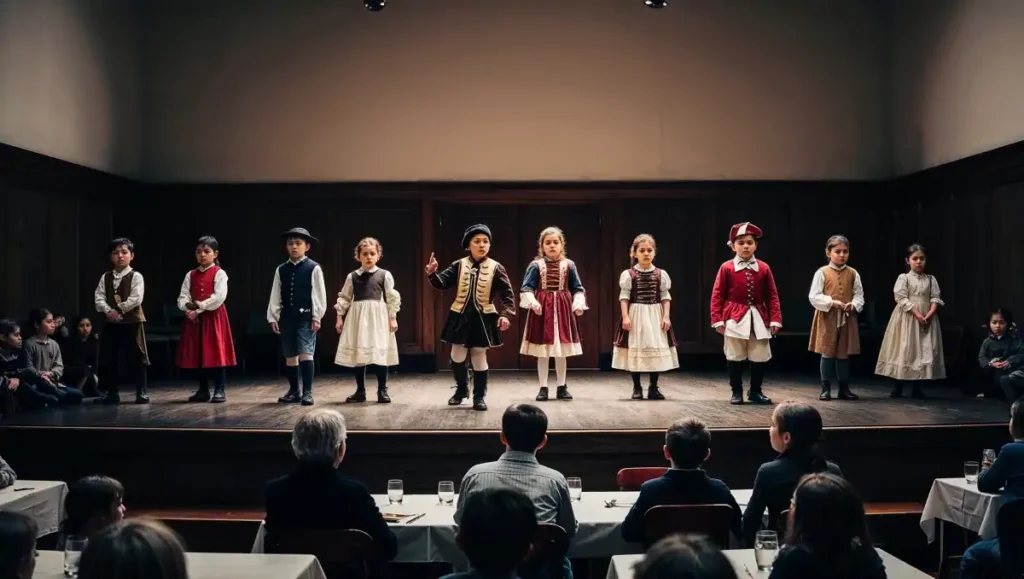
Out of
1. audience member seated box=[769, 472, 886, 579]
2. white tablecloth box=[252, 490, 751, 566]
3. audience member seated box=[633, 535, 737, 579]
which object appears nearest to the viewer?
audience member seated box=[633, 535, 737, 579]

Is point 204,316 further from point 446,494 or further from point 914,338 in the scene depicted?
point 914,338

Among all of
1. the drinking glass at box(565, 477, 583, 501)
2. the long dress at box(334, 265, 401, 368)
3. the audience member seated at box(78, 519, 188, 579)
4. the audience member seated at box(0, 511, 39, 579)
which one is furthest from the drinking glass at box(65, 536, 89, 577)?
the long dress at box(334, 265, 401, 368)

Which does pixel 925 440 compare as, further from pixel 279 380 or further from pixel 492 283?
pixel 279 380

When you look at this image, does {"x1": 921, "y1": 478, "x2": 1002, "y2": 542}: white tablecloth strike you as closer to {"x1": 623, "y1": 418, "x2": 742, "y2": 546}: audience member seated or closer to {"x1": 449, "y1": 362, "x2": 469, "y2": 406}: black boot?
{"x1": 623, "y1": 418, "x2": 742, "y2": 546}: audience member seated

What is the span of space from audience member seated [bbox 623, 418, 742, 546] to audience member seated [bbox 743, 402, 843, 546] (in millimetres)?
142

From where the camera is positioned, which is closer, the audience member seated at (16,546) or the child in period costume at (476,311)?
the audience member seated at (16,546)

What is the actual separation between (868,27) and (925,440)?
6.30 meters

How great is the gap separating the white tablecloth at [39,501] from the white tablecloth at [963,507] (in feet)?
13.6

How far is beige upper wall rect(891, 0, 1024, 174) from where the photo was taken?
798 cm

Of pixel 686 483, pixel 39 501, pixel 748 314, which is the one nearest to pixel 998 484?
pixel 686 483

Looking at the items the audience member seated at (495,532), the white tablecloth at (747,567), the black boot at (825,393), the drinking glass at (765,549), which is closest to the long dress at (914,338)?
the black boot at (825,393)

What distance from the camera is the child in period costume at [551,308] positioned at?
24.1ft

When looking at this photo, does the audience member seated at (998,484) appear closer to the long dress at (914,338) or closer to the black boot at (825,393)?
the black boot at (825,393)

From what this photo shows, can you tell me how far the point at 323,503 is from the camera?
3.13 meters
